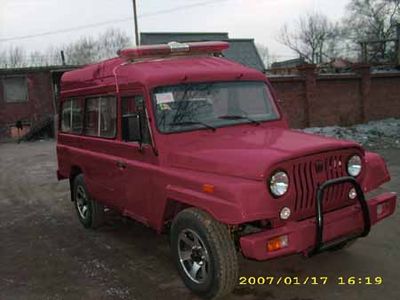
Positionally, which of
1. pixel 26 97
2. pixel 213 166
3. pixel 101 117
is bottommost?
pixel 213 166

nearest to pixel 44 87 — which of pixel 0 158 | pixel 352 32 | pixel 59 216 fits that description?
pixel 0 158

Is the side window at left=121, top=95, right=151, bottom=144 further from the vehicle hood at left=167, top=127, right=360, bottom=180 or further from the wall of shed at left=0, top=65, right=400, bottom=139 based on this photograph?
the wall of shed at left=0, top=65, right=400, bottom=139

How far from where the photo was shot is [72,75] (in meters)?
8.08

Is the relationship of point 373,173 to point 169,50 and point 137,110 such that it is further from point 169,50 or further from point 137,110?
point 169,50

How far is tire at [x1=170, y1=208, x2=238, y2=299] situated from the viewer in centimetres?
458

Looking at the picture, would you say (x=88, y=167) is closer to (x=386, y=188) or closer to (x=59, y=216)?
(x=59, y=216)

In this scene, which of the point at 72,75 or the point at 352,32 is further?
the point at 352,32

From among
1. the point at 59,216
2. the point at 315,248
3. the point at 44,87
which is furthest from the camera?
the point at 44,87

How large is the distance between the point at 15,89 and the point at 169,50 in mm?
28672

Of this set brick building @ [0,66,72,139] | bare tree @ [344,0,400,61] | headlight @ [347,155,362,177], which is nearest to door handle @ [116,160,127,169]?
headlight @ [347,155,362,177]

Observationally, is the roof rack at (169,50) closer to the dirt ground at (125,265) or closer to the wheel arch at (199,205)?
the wheel arch at (199,205)

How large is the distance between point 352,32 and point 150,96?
64372mm

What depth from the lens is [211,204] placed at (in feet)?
14.9

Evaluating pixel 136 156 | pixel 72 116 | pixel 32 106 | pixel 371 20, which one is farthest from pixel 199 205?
pixel 371 20
